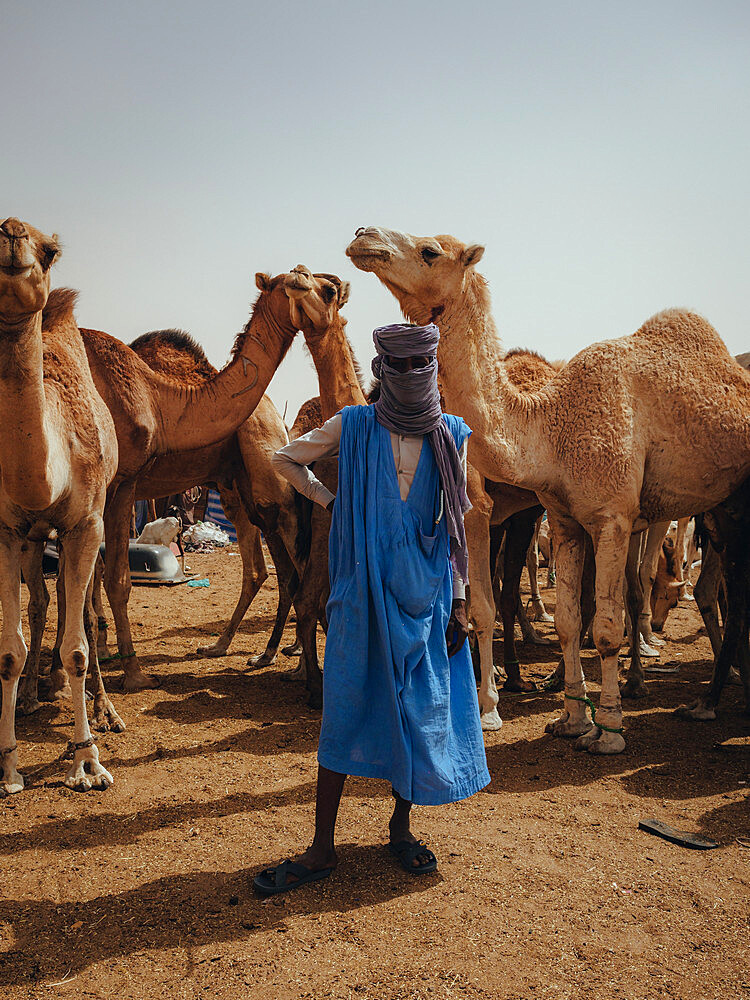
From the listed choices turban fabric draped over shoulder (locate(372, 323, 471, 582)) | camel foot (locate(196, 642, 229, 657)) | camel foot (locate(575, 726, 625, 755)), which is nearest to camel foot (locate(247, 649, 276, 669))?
camel foot (locate(196, 642, 229, 657))

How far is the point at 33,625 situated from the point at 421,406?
3.88 m

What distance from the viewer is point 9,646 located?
14.1 ft

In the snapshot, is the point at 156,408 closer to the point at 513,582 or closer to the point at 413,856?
the point at 513,582

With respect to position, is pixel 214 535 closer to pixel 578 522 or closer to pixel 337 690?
pixel 578 522

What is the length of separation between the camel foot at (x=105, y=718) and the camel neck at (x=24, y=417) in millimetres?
1954

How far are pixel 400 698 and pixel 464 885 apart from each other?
85 centimetres

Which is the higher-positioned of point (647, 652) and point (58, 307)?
point (58, 307)

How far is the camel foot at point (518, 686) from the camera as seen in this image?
21.7 ft

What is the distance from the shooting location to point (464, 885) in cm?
332

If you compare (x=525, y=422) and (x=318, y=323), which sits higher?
(x=318, y=323)

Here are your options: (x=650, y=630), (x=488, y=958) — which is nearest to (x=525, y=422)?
(x=488, y=958)

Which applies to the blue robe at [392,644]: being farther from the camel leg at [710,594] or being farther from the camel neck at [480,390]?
the camel leg at [710,594]

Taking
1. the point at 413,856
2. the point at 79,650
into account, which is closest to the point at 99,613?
the point at 79,650

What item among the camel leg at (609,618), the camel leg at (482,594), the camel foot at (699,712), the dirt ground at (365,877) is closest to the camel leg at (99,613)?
the dirt ground at (365,877)
